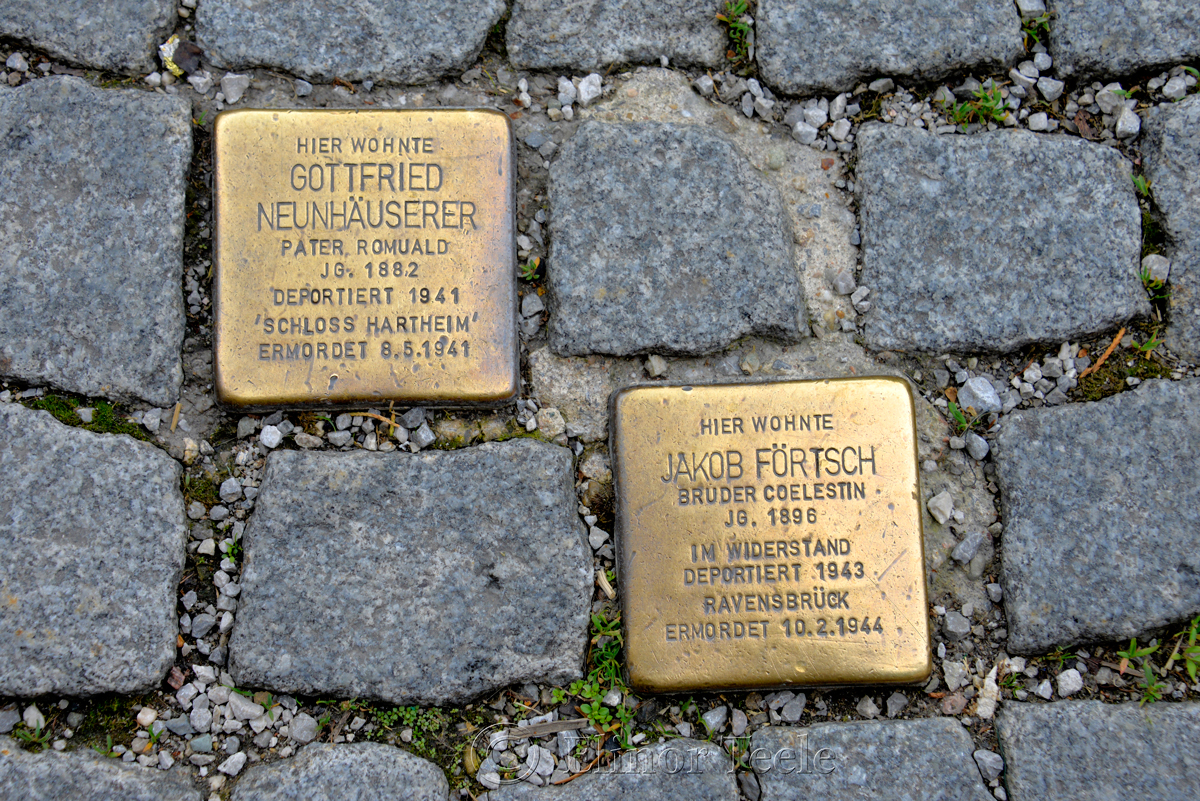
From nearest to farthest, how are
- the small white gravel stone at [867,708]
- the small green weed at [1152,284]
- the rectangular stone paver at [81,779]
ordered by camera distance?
the rectangular stone paver at [81,779] < the small white gravel stone at [867,708] < the small green weed at [1152,284]

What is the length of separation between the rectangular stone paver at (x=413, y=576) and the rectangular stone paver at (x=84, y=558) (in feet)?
0.55

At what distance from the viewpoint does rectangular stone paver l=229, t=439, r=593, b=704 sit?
4.77 feet

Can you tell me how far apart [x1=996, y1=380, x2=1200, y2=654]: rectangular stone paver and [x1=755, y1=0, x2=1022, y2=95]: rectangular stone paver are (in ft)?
2.58

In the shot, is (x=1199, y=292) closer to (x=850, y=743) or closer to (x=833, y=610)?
(x=833, y=610)

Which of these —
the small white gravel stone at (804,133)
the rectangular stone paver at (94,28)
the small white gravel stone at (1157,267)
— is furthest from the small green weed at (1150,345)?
the rectangular stone paver at (94,28)

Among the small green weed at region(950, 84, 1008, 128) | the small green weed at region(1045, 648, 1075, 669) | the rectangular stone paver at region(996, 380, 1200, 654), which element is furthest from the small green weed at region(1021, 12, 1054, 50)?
the small green weed at region(1045, 648, 1075, 669)

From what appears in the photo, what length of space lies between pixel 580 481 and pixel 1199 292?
1.33m

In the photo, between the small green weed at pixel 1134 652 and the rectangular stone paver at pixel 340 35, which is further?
the rectangular stone paver at pixel 340 35

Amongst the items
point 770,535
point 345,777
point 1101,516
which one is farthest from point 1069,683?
point 345,777

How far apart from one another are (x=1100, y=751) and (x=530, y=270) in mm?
1438

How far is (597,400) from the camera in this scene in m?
1.57

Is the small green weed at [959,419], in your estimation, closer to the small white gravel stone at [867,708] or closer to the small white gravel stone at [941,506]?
the small white gravel stone at [941,506]

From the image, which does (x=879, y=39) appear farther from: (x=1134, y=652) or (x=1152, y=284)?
(x=1134, y=652)

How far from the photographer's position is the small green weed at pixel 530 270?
5.26 ft
